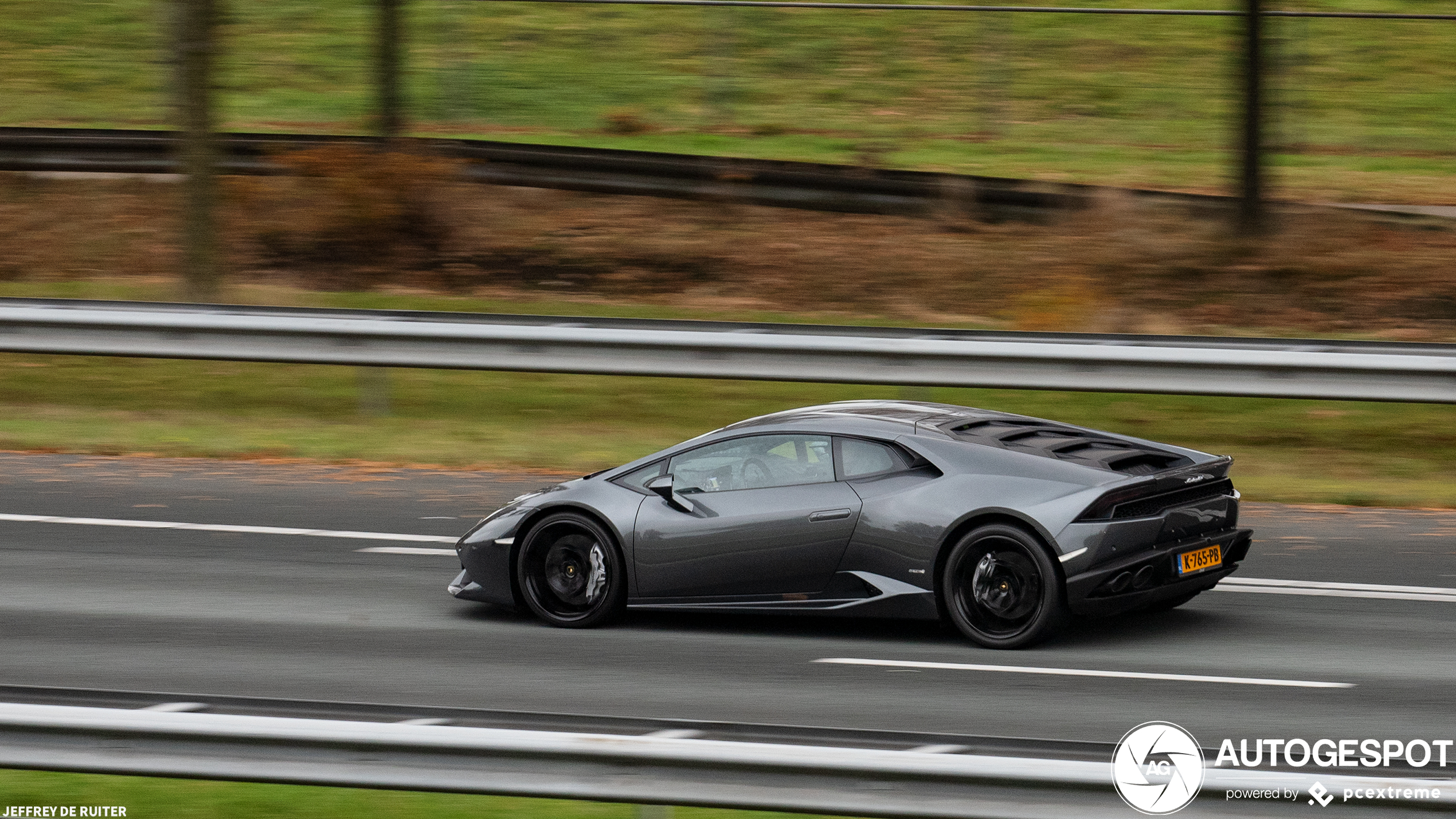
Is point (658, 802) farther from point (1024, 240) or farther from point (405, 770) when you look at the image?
point (1024, 240)

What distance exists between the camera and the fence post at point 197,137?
16984mm

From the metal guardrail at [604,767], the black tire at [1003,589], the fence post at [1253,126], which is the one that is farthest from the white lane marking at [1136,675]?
the fence post at [1253,126]

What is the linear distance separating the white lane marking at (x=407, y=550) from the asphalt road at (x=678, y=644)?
73mm

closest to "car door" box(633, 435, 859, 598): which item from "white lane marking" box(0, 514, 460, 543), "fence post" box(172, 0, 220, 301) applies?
"white lane marking" box(0, 514, 460, 543)

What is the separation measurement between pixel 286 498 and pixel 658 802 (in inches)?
311

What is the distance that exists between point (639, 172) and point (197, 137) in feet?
23.5

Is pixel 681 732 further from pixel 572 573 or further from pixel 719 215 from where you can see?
pixel 719 215

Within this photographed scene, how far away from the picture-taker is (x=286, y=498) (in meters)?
12.2

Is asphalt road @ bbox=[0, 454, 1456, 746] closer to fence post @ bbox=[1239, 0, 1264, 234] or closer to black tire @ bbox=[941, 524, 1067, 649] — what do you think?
black tire @ bbox=[941, 524, 1067, 649]

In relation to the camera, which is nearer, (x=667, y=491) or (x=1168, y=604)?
(x=667, y=491)

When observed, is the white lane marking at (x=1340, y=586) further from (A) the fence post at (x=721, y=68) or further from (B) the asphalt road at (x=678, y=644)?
(A) the fence post at (x=721, y=68)

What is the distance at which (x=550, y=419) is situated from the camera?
14.8 meters

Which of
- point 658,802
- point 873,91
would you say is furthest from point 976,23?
point 658,802
